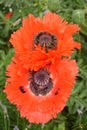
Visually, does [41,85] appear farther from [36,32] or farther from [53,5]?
[53,5]

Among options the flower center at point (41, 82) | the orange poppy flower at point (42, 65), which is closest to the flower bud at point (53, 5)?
the orange poppy flower at point (42, 65)

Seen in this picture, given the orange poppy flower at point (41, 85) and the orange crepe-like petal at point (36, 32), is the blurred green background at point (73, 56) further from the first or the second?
the orange crepe-like petal at point (36, 32)

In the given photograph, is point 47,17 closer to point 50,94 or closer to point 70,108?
point 50,94

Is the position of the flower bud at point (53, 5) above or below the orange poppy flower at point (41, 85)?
above

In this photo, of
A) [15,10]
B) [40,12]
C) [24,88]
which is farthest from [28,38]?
[15,10]

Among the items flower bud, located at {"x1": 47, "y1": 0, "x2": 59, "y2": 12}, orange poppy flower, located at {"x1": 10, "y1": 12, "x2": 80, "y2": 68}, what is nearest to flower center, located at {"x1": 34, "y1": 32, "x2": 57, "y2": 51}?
orange poppy flower, located at {"x1": 10, "y1": 12, "x2": 80, "y2": 68}

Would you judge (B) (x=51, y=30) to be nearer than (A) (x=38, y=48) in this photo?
No

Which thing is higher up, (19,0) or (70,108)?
(19,0)

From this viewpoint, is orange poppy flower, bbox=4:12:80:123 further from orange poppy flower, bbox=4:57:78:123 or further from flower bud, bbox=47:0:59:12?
flower bud, bbox=47:0:59:12
